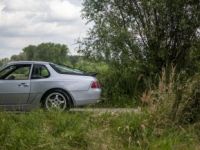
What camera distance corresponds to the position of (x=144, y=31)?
779 inches

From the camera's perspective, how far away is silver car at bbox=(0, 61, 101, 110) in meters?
14.1

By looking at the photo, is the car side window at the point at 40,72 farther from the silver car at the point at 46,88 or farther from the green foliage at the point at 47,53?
the green foliage at the point at 47,53

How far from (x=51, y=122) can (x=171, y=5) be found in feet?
31.7

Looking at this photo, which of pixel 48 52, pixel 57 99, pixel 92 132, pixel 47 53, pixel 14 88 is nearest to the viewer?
pixel 92 132

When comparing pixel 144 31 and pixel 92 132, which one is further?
pixel 144 31

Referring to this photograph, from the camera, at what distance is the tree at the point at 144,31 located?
63.1 feet

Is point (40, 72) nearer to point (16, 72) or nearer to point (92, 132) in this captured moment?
point (16, 72)

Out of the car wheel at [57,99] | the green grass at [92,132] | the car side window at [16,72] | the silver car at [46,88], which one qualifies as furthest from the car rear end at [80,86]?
the green grass at [92,132]

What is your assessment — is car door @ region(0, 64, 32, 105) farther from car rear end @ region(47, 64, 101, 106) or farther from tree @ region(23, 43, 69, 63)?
tree @ region(23, 43, 69, 63)

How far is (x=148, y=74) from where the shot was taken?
1934cm

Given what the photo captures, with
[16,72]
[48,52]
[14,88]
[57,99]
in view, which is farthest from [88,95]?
[48,52]

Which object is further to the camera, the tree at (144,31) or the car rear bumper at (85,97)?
the tree at (144,31)

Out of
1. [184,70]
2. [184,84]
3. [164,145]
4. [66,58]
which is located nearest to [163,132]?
[164,145]

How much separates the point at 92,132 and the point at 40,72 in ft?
16.9
